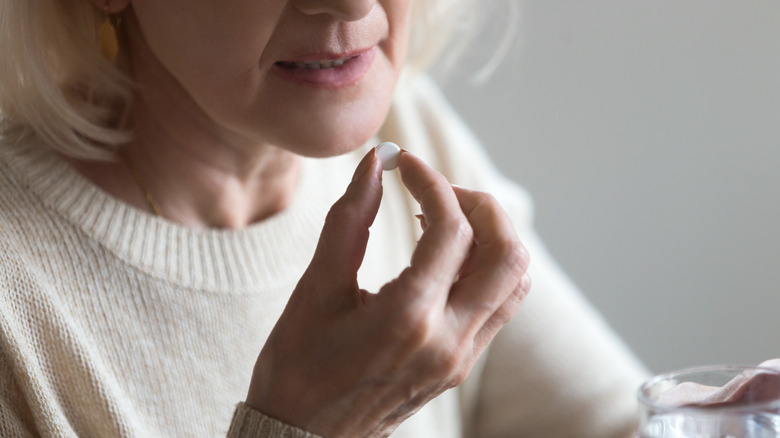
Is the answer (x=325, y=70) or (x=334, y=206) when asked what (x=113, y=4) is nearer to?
(x=325, y=70)

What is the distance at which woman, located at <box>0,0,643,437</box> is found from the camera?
0.66 m

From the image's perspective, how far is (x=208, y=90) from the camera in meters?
0.88

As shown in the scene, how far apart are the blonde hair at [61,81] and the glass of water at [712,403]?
66 cm

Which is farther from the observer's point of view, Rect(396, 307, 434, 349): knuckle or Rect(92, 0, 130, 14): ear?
Rect(92, 0, 130, 14): ear

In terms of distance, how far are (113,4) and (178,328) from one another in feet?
1.20

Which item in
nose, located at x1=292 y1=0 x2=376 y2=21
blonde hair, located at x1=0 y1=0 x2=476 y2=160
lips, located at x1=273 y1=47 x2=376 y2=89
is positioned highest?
nose, located at x1=292 y1=0 x2=376 y2=21

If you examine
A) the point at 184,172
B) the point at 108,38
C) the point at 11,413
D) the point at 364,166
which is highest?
the point at 364,166

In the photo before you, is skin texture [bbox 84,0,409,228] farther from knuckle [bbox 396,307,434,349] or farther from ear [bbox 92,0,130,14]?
knuckle [bbox 396,307,434,349]

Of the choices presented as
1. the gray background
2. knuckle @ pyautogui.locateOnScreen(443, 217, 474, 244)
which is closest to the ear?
knuckle @ pyautogui.locateOnScreen(443, 217, 474, 244)

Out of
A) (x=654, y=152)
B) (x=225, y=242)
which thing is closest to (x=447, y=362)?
(x=225, y=242)

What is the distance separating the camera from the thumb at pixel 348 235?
0.66 meters

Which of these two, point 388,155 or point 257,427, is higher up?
point 388,155

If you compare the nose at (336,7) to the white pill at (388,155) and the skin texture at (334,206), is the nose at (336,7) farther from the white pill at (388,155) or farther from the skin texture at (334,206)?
the white pill at (388,155)

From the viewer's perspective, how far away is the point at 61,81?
0.99 m
